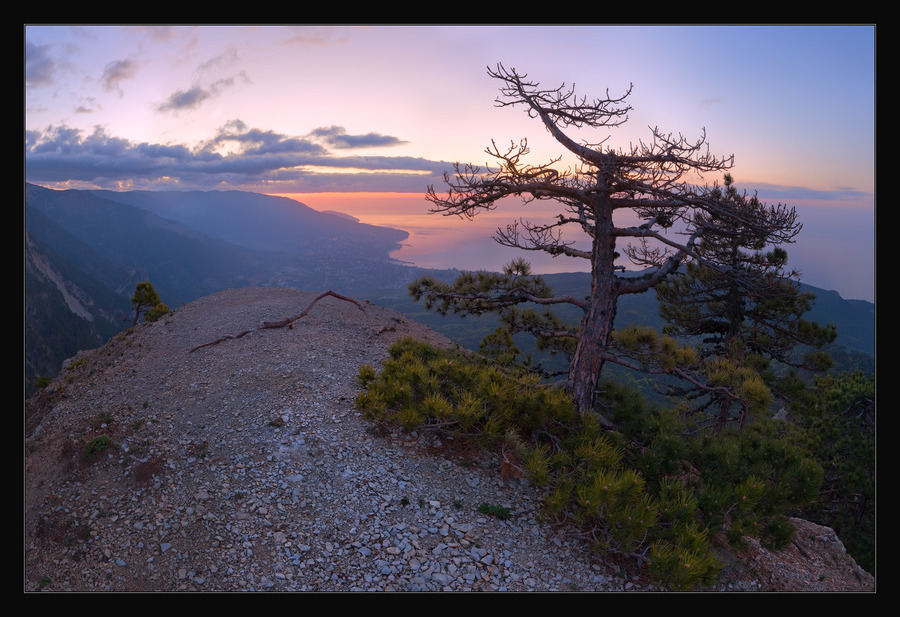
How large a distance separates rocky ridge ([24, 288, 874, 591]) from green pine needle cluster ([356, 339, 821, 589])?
51 centimetres

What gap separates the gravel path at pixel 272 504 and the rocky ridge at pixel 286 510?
21 mm

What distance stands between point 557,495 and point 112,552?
581 cm

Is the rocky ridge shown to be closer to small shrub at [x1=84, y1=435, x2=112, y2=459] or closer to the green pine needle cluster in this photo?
small shrub at [x1=84, y1=435, x2=112, y2=459]

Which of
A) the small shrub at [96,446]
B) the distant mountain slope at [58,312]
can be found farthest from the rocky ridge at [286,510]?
the distant mountain slope at [58,312]

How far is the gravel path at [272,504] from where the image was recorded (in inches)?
223

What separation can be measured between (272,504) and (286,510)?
0.25 m

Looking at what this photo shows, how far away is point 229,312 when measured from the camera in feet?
54.6

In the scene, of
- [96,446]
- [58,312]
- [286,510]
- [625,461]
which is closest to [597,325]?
[625,461]

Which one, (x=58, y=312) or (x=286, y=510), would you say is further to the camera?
(x=58, y=312)

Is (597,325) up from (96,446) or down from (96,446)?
up

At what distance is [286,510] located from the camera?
6.33 m

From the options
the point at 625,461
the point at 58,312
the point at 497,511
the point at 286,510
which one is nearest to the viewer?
the point at 286,510

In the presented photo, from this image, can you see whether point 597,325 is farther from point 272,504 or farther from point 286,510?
point 272,504

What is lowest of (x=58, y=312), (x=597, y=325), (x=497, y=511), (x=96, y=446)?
(x=58, y=312)
